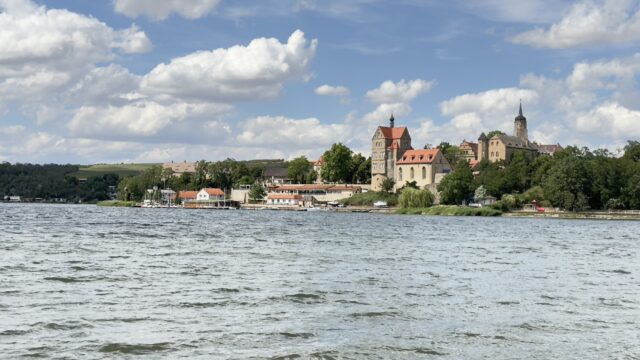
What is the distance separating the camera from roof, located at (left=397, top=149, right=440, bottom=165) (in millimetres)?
158375

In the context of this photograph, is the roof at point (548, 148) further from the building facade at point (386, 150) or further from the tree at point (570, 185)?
the tree at point (570, 185)

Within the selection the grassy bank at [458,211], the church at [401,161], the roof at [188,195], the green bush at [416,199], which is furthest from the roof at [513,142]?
the roof at [188,195]

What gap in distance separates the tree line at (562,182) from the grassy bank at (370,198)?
50.0 ft

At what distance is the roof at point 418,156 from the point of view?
158 metres

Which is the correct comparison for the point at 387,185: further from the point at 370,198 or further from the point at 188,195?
the point at 188,195

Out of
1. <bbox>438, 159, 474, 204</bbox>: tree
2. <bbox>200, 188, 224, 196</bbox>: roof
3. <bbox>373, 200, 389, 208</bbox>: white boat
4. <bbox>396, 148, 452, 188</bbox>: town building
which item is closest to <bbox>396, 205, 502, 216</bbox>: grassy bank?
<bbox>438, 159, 474, 204</bbox>: tree

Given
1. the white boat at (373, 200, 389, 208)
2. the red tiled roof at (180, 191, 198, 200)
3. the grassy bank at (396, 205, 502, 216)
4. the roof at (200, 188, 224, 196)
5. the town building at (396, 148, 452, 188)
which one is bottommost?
the grassy bank at (396, 205, 502, 216)

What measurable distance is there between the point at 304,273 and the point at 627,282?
12053 mm

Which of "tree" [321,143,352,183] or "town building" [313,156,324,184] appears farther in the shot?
"town building" [313,156,324,184]

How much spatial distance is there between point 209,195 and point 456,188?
65.7 meters

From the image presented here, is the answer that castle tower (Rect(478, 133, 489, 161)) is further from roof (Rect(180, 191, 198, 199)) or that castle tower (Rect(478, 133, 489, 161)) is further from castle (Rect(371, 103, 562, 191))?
roof (Rect(180, 191, 198, 199))

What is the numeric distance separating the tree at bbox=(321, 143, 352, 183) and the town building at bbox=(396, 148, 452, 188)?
15312 mm

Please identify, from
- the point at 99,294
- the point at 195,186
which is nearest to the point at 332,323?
the point at 99,294

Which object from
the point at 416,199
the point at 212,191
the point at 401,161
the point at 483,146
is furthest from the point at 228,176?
the point at 416,199
